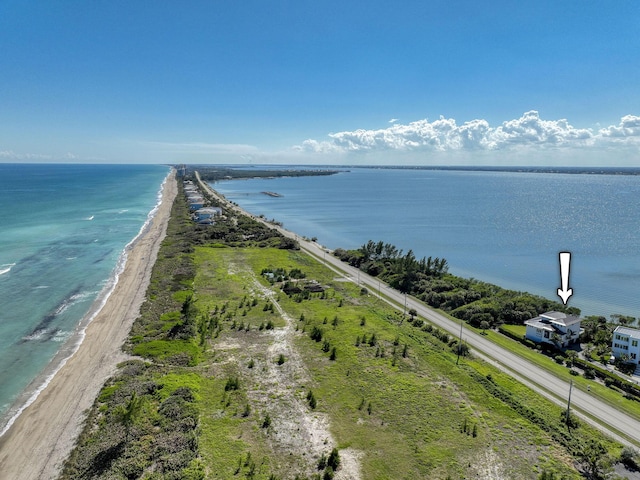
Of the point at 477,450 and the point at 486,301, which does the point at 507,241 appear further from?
the point at 477,450

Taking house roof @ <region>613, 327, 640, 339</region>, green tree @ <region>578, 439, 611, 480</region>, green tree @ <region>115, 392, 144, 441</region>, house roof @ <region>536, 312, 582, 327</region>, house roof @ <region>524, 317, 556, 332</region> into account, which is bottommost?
green tree @ <region>578, 439, 611, 480</region>

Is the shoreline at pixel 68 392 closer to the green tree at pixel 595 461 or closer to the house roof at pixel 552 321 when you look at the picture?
the green tree at pixel 595 461

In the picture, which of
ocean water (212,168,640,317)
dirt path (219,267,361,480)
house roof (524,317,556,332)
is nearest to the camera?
dirt path (219,267,361,480)

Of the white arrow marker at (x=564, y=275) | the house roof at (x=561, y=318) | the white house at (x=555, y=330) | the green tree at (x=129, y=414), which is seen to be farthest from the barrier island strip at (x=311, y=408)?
the house roof at (x=561, y=318)

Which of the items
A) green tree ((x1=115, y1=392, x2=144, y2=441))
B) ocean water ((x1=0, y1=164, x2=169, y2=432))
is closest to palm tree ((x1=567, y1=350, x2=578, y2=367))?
green tree ((x1=115, y1=392, x2=144, y2=441))

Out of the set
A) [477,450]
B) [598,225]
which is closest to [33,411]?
[477,450]

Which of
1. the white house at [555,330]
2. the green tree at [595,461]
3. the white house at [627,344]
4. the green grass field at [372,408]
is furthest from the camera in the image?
the white house at [555,330]

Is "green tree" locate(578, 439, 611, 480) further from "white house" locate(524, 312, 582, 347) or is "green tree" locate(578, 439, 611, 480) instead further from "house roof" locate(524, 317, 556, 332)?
"house roof" locate(524, 317, 556, 332)
